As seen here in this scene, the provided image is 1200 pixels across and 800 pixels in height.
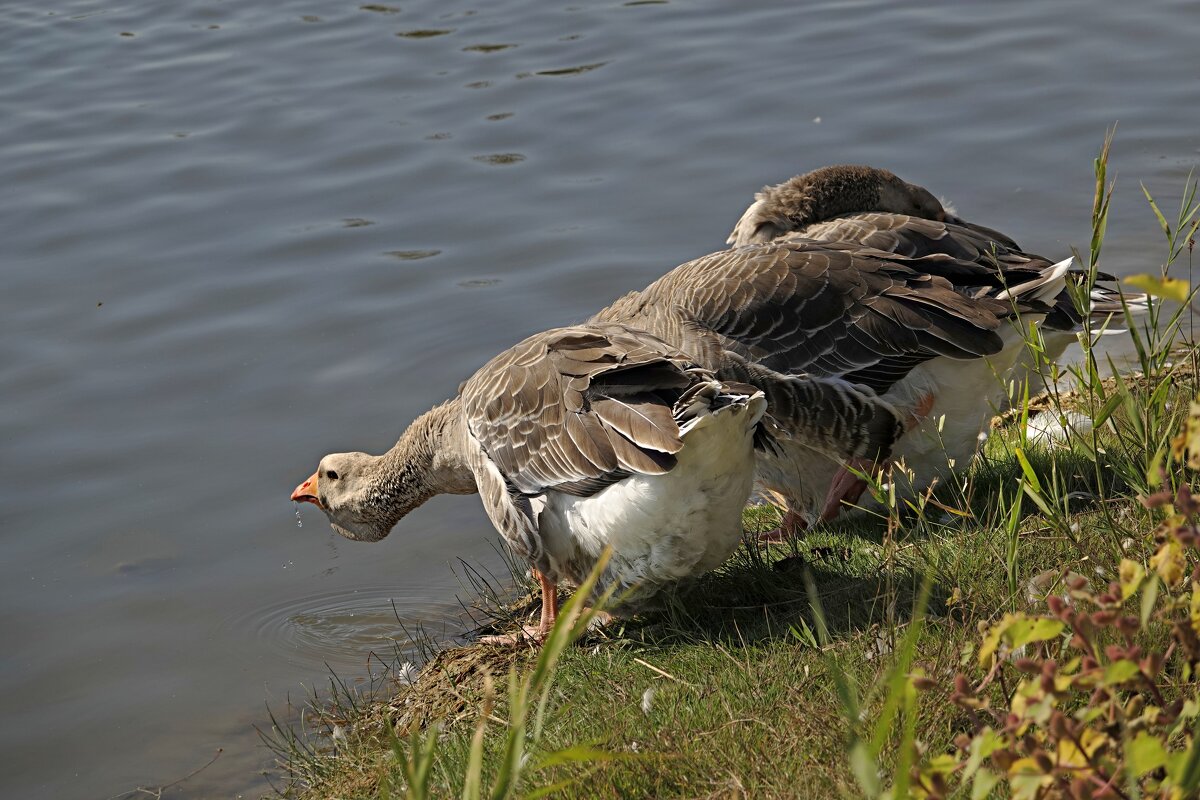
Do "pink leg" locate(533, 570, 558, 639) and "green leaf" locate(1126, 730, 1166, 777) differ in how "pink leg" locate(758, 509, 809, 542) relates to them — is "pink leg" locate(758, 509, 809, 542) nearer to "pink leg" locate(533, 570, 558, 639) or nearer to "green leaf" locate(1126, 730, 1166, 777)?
"pink leg" locate(533, 570, 558, 639)

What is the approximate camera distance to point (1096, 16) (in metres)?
15.1

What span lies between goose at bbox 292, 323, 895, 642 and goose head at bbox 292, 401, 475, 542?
0.12 meters

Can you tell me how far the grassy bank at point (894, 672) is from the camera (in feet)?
8.43

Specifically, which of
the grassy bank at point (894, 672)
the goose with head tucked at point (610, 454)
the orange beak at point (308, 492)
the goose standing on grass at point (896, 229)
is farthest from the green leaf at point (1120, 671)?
the orange beak at point (308, 492)

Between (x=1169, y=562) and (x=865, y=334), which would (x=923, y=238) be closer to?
(x=865, y=334)

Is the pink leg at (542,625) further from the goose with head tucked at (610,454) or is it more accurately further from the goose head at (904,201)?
the goose head at (904,201)

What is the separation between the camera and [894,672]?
2.78 metres

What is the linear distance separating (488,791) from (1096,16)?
45.7 feet

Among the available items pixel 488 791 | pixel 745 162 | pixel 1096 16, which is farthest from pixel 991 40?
pixel 488 791

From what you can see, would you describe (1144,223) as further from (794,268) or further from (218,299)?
(218,299)

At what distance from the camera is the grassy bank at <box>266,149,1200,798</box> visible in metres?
2.57

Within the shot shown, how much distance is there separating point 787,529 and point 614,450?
1769mm

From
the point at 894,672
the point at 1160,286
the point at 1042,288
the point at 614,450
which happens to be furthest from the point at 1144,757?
the point at 1042,288

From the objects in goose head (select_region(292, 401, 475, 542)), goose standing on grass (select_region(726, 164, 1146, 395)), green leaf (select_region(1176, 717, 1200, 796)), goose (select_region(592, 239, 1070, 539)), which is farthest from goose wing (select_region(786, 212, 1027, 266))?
green leaf (select_region(1176, 717, 1200, 796))
